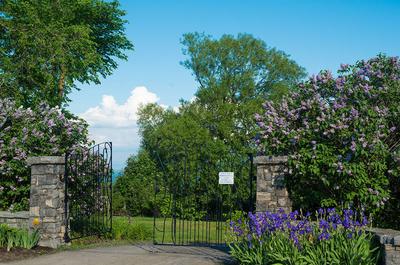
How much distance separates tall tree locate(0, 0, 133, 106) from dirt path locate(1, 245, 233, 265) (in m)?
7.39

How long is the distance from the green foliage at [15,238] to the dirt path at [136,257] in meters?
0.56

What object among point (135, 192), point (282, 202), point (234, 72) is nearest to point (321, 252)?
point (282, 202)

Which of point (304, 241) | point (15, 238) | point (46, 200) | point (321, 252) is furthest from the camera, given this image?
point (46, 200)

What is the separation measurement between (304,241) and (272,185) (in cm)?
209

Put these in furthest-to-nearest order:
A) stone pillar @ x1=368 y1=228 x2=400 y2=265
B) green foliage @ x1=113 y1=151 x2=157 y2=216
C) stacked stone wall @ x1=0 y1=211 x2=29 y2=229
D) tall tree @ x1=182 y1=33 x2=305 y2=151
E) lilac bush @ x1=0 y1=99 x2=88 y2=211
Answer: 1. tall tree @ x1=182 y1=33 x2=305 y2=151
2. green foliage @ x1=113 y1=151 x2=157 y2=216
3. lilac bush @ x1=0 y1=99 x2=88 y2=211
4. stacked stone wall @ x1=0 y1=211 x2=29 y2=229
5. stone pillar @ x1=368 y1=228 x2=400 y2=265

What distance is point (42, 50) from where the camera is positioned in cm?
1691

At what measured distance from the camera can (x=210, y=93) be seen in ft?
122

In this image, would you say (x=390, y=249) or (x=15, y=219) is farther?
(x=15, y=219)

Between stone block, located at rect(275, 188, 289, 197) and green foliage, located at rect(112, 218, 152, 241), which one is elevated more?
stone block, located at rect(275, 188, 289, 197)

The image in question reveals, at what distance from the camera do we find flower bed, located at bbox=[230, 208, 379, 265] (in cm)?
702

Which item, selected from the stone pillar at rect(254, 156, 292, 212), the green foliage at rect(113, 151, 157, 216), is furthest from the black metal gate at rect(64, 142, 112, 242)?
the green foliage at rect(113, 151, 157, 216)

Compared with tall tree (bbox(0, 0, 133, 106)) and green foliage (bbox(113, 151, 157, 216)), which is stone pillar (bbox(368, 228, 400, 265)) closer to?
tall tree (bbox(0, 0, 133, 106))

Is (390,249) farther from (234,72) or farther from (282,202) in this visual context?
(234,72)

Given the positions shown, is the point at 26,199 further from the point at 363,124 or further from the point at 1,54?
the point at 1,54
